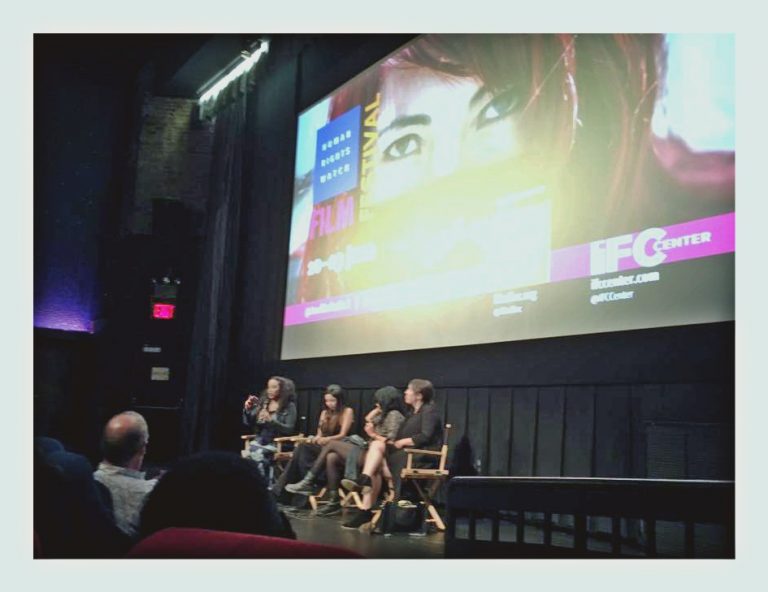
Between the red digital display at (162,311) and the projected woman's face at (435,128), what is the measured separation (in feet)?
8.41

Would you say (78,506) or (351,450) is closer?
(78,506)

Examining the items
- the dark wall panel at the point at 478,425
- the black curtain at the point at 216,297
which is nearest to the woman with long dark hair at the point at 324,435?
the dark wall panel at the point at 478,425

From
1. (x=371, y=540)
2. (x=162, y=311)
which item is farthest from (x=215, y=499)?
(x=162, y=311)

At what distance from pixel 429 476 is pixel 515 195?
5.13 ft

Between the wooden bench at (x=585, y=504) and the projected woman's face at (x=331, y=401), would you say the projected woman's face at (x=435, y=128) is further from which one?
the wooden bench at (x=585, y=504)

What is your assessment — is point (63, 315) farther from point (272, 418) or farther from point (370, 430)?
point (370, 430)

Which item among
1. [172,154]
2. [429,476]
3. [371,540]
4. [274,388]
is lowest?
[371,540]

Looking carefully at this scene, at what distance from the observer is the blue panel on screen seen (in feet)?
19.5

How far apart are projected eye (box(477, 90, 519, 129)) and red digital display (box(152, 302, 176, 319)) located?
3.53 m

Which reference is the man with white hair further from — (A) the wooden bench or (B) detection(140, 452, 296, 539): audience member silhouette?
(A) the wooden bench

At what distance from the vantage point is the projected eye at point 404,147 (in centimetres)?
542

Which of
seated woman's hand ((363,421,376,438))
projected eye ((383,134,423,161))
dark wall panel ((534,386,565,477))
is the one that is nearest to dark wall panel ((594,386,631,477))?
dark wall panel ((534,386,565,477))

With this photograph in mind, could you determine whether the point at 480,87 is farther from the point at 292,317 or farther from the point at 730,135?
the point at 292,317

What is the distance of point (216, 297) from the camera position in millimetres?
7387
